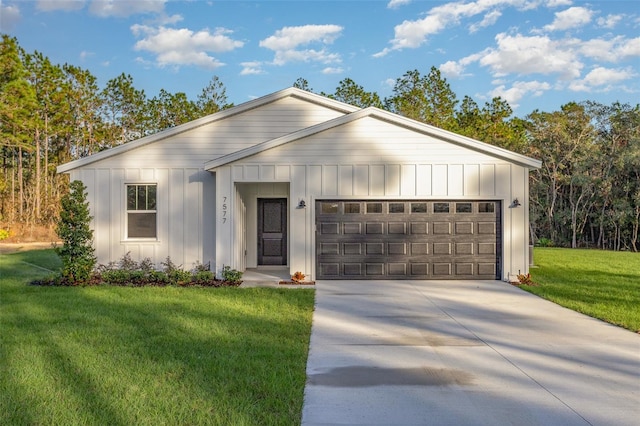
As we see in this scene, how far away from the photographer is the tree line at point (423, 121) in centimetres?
2438

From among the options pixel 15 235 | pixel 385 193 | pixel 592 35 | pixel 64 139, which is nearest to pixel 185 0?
pixel 385 193

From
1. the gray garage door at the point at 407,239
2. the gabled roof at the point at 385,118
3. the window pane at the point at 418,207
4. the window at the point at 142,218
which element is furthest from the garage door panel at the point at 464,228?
the window at the point at 142,218

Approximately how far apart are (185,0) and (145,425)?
1279 cm

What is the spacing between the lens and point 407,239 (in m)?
11.1

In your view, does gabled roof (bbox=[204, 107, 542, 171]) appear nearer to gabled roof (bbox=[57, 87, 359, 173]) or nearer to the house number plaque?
the house number plaque

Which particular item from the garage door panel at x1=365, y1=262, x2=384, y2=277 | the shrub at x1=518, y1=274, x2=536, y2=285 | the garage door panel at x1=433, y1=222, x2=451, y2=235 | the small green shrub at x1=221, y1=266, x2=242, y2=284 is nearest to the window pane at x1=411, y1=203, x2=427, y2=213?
the garage door panel at x1=433, y1=222, x2=451, y2=235

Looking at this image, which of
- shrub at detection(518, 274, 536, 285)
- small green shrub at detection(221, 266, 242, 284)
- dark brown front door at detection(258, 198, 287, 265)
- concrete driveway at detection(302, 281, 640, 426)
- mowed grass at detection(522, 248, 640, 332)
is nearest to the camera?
concrete driveway at detection(302, 281, 640, 426)

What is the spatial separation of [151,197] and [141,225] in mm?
813

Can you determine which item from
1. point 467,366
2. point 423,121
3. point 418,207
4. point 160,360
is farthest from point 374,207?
point 423,121

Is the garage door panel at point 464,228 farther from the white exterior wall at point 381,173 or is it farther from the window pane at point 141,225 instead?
the window pane at point 141,225

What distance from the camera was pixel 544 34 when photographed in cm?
1536

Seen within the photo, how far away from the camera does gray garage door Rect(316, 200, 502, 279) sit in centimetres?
1112

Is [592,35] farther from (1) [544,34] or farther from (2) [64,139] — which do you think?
(2) [64,139]

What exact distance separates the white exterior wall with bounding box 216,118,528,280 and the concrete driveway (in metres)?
3.22
